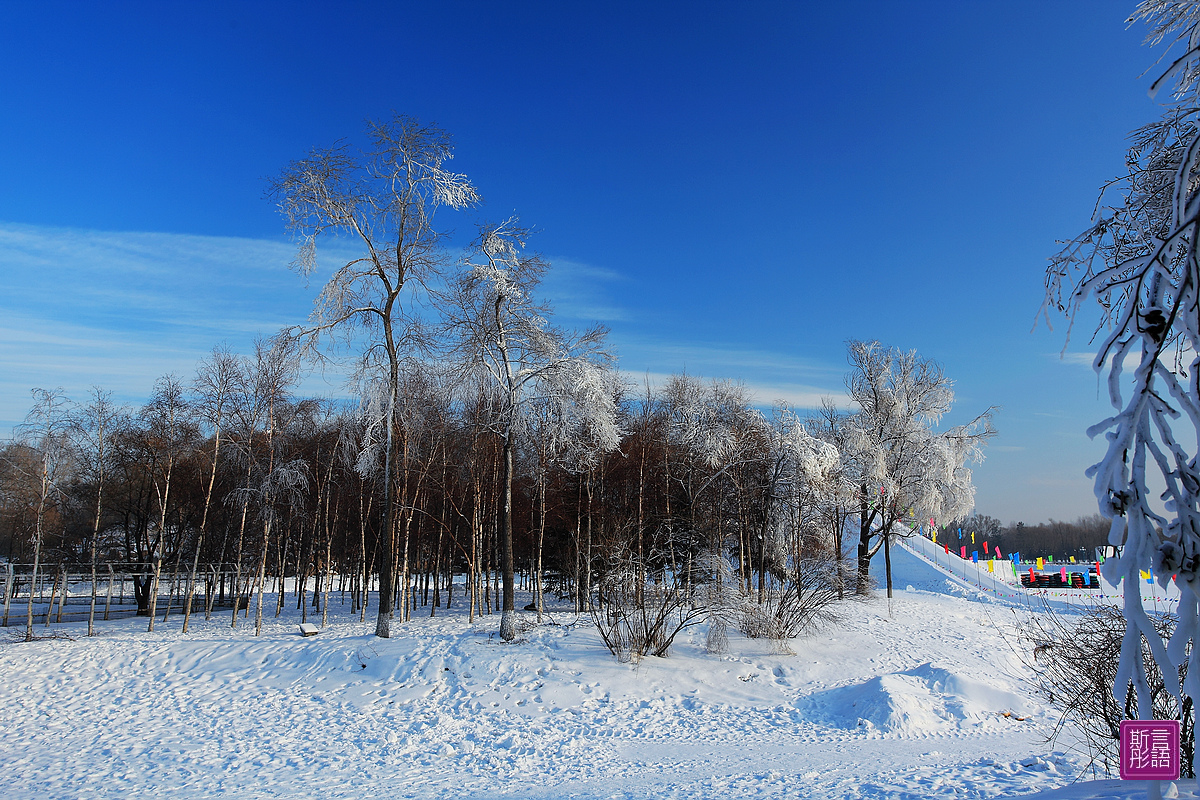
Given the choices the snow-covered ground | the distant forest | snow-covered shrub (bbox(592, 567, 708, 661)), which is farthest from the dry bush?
the distant forest

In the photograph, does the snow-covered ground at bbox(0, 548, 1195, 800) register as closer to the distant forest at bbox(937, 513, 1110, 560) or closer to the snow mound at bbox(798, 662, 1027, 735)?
the snow mound at bbox(798, 662, 1027, 735)

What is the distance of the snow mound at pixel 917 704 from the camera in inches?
405

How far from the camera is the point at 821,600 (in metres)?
15.5

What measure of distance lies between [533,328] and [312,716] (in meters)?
9.08

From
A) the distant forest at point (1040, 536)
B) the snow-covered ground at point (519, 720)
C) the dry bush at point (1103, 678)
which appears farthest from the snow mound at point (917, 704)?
the distant forest at point (1040, 536)

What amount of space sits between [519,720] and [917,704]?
6669mm

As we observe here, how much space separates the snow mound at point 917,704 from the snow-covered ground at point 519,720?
39 mm

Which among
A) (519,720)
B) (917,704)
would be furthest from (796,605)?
(519,720)

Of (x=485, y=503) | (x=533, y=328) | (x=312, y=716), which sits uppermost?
(x=533, y=328)

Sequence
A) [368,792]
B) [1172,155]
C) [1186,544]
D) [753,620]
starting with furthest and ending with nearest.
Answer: [753,620] < [368,792] < [1172,155] < [1186,544]

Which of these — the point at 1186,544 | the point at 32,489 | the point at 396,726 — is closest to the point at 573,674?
the point at 396,726

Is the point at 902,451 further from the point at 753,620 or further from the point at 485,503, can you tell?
the point at 485,503

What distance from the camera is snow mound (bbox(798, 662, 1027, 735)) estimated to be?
1028 centimetres

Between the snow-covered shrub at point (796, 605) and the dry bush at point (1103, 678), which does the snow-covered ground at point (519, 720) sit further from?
the dry bush at point (1103, 678)
